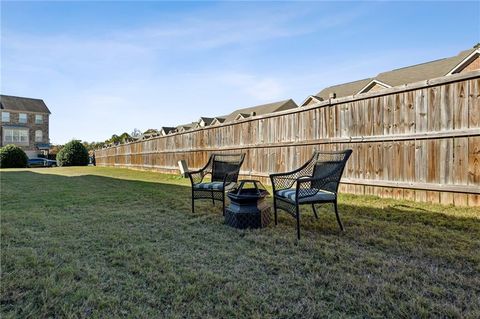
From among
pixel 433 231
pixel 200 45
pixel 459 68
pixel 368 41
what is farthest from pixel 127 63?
pixel 459 68

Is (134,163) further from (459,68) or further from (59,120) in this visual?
(59,120)

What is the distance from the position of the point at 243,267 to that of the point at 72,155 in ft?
92.7

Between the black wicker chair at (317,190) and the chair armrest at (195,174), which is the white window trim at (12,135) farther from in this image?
the black wicker chair at (317,190)

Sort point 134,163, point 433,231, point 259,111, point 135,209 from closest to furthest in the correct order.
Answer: point 433,231 → point 135,209 → point 134,163 → point 259,111

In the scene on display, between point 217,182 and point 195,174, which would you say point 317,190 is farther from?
point 195,174

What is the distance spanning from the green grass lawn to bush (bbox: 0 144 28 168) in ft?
83.3

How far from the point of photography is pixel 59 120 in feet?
127

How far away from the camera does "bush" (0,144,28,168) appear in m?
22.8

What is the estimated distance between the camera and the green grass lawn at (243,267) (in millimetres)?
1632

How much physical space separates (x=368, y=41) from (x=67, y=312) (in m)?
9.39

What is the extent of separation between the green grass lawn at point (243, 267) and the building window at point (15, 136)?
40812 mm

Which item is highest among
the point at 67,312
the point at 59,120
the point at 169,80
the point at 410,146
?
the point at 59,120

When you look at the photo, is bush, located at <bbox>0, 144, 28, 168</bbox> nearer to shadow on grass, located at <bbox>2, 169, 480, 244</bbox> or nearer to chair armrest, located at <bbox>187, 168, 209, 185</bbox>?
shadow on grass, located at <bbox>2, 169, 480, 244</bbox>

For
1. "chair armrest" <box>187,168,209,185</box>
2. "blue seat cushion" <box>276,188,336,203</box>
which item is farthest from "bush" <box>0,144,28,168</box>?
"blue seat cushion" <box>276,188,336,203</box>
